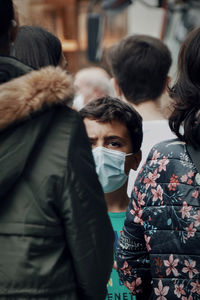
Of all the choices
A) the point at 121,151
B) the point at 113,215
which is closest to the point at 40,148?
the point at 113,215

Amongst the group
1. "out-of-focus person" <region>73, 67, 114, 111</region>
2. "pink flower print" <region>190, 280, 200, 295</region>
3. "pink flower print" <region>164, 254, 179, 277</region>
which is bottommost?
"out-of-focus person" <region>73, 67, 114, 111</region>

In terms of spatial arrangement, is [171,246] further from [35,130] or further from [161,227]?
[35,130]

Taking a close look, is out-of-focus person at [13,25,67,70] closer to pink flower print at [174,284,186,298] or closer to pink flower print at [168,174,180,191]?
pink flower print at [168,174,180,191]

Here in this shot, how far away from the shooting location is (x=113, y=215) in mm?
2635

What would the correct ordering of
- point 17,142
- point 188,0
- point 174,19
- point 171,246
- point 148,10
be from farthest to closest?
point 148,10
point 174,19
point 188,0
point 171,246
point 17,142

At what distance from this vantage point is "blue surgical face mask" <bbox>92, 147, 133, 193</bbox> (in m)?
2.77

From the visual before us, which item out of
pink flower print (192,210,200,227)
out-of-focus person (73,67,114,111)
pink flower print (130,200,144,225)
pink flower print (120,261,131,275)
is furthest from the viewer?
out-of-focus person (73,67,114,111)

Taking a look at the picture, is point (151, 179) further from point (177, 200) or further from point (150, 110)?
point (150, 110)

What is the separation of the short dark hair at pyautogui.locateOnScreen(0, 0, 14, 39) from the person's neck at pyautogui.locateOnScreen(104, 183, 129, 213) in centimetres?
138

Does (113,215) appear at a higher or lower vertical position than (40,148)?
lower

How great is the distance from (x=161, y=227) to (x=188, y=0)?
18.5 ft

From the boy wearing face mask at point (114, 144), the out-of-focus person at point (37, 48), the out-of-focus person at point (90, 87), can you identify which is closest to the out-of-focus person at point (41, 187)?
the out-of-focus person at point (37, 48)

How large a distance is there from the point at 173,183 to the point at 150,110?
4.84 feet

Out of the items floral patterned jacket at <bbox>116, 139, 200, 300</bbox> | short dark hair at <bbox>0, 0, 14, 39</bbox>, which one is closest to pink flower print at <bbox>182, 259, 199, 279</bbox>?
floral patterned jacket at <bbox>116, 139, 200, 300</bbox>
